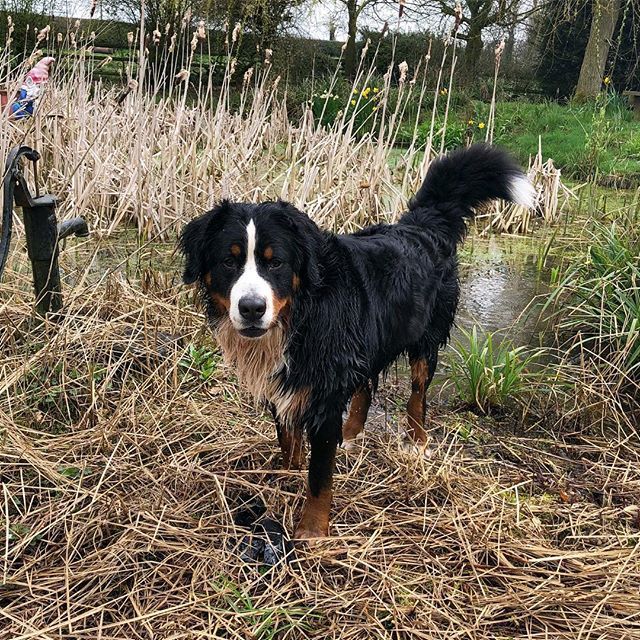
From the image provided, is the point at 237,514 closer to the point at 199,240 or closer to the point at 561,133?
the point at 199,240

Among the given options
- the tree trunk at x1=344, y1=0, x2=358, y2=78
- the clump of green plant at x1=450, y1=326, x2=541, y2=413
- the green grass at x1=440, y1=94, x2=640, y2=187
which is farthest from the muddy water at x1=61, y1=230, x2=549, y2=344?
the tree trunk at x1=344, y1=0, x2=358, y2=78

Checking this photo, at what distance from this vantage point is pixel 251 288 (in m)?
1.94

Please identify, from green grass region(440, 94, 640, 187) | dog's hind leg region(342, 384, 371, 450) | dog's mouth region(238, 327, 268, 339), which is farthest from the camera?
green grass region(440, 94, 640, 187)

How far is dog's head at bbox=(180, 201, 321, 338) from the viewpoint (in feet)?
6.44

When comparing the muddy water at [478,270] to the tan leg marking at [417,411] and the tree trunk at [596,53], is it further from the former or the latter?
the tree trunk at [596,53]

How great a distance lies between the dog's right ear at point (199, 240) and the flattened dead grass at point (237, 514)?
2.50 ft

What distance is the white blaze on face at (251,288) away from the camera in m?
1.94

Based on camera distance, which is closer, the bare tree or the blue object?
the blue object

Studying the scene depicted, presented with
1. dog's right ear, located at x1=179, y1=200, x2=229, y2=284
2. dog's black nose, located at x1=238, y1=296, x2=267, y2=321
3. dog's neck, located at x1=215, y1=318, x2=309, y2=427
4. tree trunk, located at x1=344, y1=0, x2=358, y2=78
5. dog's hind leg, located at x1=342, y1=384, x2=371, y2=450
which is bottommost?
dog's hind leg, located at x1=342, y1=384, x2=371, y2=450

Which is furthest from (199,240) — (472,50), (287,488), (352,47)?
(472,50)

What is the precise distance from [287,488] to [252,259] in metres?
1.01

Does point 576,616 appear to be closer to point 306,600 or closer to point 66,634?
point 306,600

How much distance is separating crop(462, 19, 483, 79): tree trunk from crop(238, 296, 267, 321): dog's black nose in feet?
48.1

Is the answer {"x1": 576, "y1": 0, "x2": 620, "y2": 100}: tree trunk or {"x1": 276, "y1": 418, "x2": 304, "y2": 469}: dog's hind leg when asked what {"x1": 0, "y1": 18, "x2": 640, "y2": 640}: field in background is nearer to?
{"x1": 276, "y1": 418, "x2": 304, "y2": 469}: dog's hind leg
